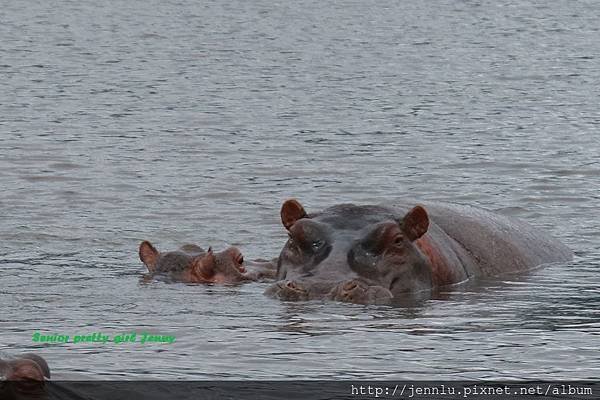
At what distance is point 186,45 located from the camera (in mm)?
39781

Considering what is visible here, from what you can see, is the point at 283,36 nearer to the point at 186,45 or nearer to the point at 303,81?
the point at 186,45

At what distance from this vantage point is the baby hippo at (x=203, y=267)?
11.8 meters

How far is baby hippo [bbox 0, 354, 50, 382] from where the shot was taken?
7.07 metres

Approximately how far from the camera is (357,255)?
1092 centimetres

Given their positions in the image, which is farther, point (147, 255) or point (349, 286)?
point (147, 255)

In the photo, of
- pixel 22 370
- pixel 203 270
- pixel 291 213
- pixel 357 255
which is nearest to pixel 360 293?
pixel 357 255

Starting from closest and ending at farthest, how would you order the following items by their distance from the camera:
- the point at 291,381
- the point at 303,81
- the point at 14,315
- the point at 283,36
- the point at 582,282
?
the point at 291,381 < the point at 14,315 < the point at 582,282 < the point at 303,81 < the point at 283,36

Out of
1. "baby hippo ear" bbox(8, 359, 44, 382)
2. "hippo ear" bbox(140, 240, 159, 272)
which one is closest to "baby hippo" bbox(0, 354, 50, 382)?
"baby hippo ear" bbox(8, 359, 44, 382)

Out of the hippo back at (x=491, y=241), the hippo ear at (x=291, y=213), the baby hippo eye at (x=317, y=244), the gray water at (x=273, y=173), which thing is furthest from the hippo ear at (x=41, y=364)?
the hippo back at (x=491, y=241)

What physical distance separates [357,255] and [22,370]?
4.07 meters

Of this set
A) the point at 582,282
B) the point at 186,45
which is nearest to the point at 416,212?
the point at 582,282

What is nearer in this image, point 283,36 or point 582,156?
point 582,156

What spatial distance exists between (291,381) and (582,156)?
43.7ft

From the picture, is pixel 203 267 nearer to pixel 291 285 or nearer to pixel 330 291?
pixel 291 285
